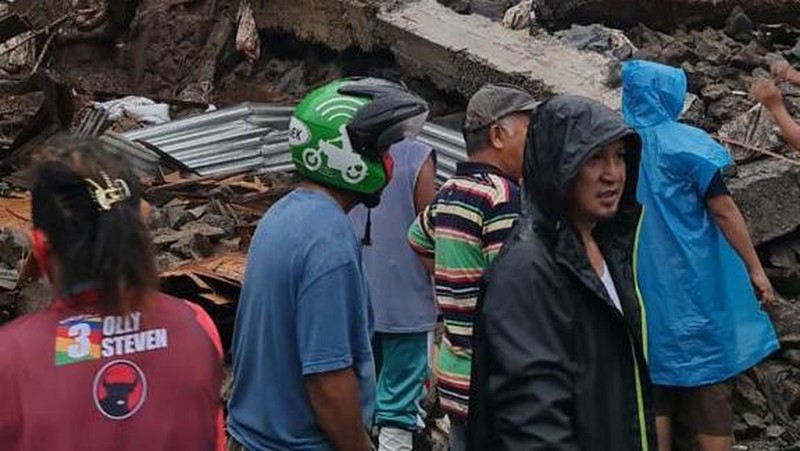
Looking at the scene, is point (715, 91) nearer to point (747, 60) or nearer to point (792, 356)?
point (747, 60)

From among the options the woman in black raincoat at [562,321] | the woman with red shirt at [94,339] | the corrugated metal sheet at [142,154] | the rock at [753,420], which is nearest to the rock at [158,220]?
the corrugated metal sheet at [142,154]

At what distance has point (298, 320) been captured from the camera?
3225mm

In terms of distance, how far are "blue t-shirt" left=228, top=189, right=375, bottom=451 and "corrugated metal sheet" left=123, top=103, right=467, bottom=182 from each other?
5191mm

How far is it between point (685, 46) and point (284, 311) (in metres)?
5.34

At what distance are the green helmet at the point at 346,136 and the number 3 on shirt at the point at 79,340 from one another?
105 cm

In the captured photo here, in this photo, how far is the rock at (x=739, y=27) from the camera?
830cm

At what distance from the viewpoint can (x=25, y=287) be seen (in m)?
6.28

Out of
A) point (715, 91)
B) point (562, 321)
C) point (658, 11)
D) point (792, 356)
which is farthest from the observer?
point (658, 11)

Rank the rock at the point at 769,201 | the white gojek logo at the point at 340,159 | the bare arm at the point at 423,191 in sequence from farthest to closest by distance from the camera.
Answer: the rock at the point at 769,201
the bare arm at the point at 423,191
the white gojek logo at the point at 340,159

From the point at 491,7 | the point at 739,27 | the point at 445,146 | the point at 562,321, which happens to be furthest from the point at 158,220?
the point at 562,321

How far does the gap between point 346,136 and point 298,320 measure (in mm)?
548

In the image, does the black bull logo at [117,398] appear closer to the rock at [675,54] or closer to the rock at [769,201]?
the rock at [769,201]

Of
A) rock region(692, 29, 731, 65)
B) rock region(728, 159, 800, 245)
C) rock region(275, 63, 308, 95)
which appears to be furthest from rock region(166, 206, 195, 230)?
rock region(692, 29, 731, 65)

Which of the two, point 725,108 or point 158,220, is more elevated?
point 725,108
